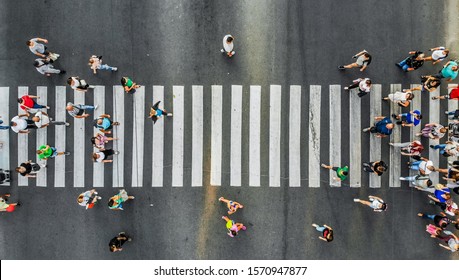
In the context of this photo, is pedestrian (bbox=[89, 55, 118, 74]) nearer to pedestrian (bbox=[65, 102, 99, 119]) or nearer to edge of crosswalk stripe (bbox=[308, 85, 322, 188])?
pedestrian (bbox=[65, 102, 99, 119])

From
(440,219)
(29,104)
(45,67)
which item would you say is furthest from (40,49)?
(440,219)

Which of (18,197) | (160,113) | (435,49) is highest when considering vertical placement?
(435,49)

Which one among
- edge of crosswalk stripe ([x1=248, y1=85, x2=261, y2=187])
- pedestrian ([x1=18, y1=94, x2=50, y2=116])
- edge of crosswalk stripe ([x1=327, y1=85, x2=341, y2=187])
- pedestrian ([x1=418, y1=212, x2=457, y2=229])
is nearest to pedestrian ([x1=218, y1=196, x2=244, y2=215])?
edge of crosswalk stripe ([x1=248, y1=85, x2=261, y2=187])

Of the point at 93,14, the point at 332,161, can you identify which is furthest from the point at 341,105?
the point at 93,14

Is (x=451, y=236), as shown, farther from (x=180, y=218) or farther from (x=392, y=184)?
(x=180, y=218)

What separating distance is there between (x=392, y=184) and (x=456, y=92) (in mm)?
3592

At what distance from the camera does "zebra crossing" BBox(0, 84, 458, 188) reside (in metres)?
10.6

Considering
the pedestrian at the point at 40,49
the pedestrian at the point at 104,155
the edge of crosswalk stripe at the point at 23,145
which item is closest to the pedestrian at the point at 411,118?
the pedestrian at the point at 104,155

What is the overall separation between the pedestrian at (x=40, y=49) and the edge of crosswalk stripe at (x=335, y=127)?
951 cm

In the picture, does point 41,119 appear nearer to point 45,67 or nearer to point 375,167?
point 45,67

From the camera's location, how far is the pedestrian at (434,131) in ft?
32.0

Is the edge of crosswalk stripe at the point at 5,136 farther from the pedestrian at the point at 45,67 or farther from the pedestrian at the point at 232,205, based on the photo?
the pedestrian at the point at 232,205

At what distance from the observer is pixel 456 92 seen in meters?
10.1

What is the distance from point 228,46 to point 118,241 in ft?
24.1
